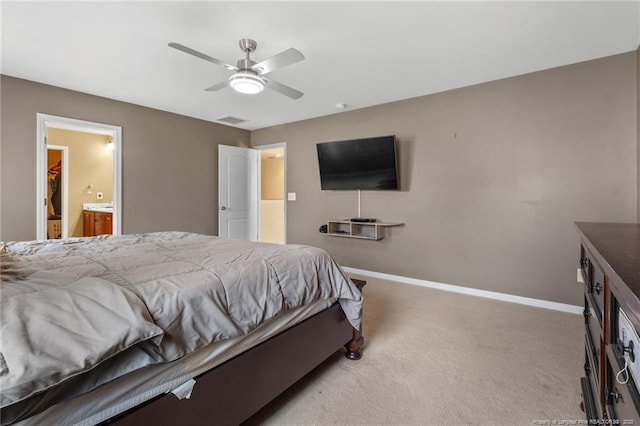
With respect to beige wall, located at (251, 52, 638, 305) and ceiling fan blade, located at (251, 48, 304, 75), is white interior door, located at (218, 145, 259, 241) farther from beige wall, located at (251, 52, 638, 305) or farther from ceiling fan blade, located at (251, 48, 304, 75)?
ceiling fan blade, located at (251, 48, 304, 75)

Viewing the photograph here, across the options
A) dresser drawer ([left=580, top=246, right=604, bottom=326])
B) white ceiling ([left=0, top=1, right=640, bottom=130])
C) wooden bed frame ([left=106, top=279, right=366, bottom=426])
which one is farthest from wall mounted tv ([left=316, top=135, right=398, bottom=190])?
dresser drawer ([left=580, top=246, right=604, bottom=326])

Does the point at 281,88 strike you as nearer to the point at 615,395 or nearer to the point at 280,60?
the point at 280,60

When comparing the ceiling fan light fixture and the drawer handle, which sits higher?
the ceiling fan light fixture

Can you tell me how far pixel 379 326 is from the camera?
269cm

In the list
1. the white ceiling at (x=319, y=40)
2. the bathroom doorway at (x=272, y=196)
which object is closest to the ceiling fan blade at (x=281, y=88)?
the white ceiling at (x=319, y=40)

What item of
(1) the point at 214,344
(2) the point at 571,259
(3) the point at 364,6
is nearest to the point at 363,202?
(2) the point at 571,259

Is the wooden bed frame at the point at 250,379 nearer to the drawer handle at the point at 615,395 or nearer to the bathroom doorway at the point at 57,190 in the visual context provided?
the drawer handle at the point at 615,395

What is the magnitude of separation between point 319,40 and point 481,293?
3173 mm

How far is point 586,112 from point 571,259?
143 cm

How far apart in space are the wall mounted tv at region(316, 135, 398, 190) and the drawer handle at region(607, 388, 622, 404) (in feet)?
10.4

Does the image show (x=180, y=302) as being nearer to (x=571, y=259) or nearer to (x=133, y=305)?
(x=133, y=305)

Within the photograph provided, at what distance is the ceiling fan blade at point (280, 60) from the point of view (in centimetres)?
210

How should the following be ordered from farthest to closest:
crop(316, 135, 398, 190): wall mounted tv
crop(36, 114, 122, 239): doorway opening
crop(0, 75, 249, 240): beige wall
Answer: crop(36, 114, 122, 239): doorway opening < crop(316, 135, 398, 190): wall mounted tv < crop(0, 75, 249, 240): beige wall

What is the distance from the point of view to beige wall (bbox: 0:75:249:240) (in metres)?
3.26
